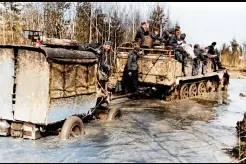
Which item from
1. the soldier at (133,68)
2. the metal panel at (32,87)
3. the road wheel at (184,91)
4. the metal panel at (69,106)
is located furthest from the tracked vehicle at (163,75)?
the metal panel at (32,87)

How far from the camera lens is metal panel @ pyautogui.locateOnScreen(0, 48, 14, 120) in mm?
8688

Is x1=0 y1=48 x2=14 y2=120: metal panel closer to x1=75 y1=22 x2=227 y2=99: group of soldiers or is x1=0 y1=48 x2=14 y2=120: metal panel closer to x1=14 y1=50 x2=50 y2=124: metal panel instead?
x1=14 y1=50 x2=50 y2=124: metal panel

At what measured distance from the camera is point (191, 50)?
16844 millimetres

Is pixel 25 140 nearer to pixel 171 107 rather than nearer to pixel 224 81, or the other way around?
pixel 171 107

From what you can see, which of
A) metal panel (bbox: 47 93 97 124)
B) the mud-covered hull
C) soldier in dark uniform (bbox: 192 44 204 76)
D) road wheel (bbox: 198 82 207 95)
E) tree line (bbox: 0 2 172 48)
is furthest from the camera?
tree line (bbox: 0 2 172 48)

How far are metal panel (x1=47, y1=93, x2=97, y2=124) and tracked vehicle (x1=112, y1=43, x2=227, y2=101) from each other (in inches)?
213

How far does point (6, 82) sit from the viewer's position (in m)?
8.74

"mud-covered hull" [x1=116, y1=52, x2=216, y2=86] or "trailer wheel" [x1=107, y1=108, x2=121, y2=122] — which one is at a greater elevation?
"mud-covered hull" [x1=116, y1=52, x2=216, y2=86]

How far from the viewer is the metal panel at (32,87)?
8.40 meters

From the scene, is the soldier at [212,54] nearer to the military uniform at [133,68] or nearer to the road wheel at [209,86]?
the road wheel at [209,86]

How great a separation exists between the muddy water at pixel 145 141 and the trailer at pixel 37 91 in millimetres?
345

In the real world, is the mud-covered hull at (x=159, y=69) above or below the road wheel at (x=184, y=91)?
above

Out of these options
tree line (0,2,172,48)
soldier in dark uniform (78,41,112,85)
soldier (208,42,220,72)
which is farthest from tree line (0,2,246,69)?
soldier in dark uniform (78,41,112,85)

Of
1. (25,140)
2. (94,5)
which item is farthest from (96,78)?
(94,5)
